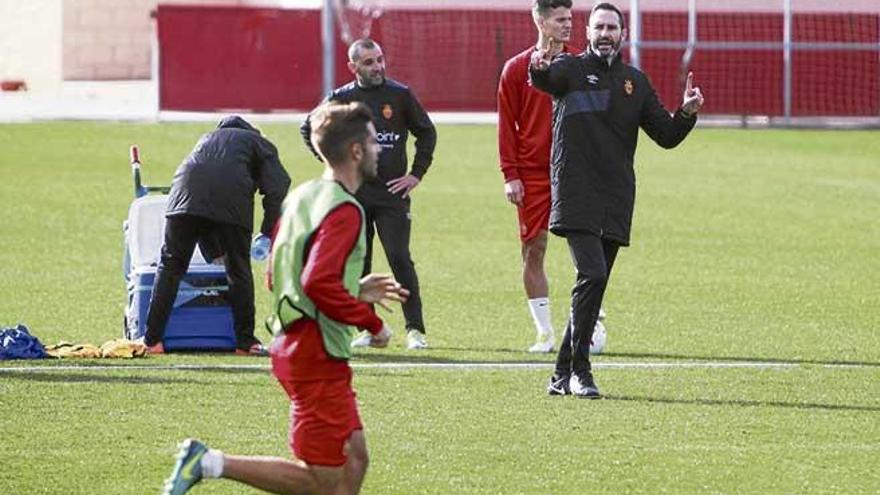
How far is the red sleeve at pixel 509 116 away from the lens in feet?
46.8

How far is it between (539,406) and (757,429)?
1340mm

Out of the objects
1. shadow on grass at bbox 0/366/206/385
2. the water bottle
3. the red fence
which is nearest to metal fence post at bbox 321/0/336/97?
the red fence

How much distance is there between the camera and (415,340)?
15008 millimetres

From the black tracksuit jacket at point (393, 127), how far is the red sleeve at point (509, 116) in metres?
0.92

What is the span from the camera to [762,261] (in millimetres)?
21578

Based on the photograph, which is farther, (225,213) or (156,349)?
(156,349)

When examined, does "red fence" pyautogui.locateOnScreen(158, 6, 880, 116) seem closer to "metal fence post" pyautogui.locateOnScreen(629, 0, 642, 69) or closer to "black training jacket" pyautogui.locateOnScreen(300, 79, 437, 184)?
"metal fence post" pyautogui.locateOnScreen(629, 0, 642, 69)

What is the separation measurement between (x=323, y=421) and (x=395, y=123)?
714cm

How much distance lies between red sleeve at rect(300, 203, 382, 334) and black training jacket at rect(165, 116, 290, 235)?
6.22 metres

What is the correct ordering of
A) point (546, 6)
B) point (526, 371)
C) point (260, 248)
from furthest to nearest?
point (260, 248), point (526, 371), point (546, 6)

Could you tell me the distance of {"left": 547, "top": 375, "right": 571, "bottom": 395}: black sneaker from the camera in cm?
1258

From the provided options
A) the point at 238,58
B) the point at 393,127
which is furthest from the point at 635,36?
the point at 393,127

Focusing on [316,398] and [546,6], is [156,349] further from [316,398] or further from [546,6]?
[316,398]

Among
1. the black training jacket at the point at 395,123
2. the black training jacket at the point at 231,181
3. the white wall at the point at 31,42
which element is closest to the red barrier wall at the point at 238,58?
the white wall at the point at 31,42
